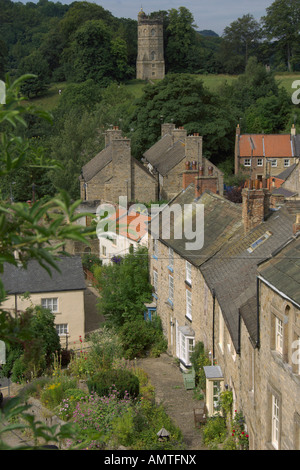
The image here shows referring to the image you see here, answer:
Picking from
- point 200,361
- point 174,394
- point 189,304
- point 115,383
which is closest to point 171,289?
point 189,304

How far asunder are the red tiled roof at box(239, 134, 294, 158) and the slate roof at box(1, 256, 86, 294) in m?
35.7

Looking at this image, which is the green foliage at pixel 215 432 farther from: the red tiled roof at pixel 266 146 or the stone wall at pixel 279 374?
the red tiled roof at pixel 266 146

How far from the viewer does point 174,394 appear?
22281mm

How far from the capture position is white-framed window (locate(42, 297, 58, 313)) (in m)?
28.5

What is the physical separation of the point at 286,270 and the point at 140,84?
97467 millimetres

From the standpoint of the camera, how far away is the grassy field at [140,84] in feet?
298

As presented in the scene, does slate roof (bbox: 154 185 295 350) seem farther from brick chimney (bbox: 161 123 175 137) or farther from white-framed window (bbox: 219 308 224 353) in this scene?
brick chimney (bbox: 161 123 175 137)

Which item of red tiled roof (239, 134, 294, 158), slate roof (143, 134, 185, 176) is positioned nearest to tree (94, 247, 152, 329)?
slate roof (143, 134, 185, 176)

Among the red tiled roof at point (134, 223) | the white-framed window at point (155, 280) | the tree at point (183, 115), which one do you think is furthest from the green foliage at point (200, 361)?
the tree at point (183, 115)

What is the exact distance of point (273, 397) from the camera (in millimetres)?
12312

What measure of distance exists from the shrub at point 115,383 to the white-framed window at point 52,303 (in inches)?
331
